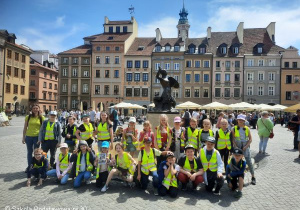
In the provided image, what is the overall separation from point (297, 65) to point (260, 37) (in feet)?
26.7

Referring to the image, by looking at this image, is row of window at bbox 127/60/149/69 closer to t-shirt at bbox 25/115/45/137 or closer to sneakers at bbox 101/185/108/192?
t-shirt at bbox 25/115/45/137

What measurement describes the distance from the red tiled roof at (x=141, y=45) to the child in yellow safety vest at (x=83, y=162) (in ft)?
129

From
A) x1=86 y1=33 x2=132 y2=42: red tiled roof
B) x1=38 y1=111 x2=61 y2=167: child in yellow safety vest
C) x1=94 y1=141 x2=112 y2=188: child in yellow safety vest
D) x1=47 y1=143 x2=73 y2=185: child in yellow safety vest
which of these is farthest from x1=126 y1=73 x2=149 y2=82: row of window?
x1=94 y1=141 x2=112 y2=188: child in yellow safety vest

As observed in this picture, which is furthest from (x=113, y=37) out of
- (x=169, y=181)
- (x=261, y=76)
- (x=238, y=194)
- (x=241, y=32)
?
(x=238, y=194)

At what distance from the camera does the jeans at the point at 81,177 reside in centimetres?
588

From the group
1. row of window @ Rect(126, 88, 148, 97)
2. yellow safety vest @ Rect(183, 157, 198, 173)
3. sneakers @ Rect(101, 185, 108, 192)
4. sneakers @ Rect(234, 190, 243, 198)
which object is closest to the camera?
sneakers @ Rect(234, 190, 243, 198)

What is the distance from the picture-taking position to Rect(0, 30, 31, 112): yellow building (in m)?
39.3

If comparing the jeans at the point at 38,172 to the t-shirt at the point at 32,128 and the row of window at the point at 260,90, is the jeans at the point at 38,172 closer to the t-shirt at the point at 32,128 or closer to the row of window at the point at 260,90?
the t-shirt at the point at 32,128

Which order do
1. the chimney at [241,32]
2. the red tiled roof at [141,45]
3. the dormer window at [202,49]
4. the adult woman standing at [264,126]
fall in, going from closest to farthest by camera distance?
the adult woman standing at [264,126], the dormer window at [202,49], the chimney at [241,32], the red tiled roof at [141,45]

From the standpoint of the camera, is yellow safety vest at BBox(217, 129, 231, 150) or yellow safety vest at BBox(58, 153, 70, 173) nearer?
yellow safety vest at BBox(58, 153, 70, 173)

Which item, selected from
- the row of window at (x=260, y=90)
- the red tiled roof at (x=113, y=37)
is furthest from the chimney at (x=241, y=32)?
the red tiled roof at (x=113, y=37)

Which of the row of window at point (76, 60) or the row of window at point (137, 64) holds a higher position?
the row of window at point (76, 60)

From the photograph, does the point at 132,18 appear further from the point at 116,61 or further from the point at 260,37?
the point at 260,37

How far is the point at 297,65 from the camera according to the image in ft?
134
